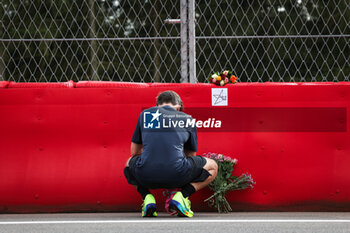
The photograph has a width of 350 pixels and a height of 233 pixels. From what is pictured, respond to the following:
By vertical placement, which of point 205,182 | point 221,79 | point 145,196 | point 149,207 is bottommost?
point 149,207

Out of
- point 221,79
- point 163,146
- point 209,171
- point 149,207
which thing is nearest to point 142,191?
point 149,207

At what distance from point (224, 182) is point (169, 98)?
98cm

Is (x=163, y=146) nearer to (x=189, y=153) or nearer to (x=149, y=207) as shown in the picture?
(x=189, y=153)

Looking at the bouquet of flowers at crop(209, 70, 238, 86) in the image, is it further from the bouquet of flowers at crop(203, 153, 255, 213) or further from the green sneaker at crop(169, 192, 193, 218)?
the green sneaker at crop(169, 192, 193, 218)

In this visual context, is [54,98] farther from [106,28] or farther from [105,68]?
[106,28]

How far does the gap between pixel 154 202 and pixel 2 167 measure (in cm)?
160

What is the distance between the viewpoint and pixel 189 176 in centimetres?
540

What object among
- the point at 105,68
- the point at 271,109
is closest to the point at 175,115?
the point at 271,109

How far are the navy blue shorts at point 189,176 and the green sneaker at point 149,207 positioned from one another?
0.36 ft

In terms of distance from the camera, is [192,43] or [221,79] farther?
[192,43]

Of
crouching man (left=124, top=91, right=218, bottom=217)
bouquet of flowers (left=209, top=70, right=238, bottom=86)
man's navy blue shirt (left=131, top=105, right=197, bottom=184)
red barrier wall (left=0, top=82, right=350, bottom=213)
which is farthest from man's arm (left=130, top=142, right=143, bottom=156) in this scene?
bouquet of flowers (left=209, top=70, right=238, bottom=86)

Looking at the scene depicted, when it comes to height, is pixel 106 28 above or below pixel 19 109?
above

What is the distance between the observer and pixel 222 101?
5.88 meters

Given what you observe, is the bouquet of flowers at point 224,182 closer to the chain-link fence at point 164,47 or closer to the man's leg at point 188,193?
the man's leg at point 188,193
